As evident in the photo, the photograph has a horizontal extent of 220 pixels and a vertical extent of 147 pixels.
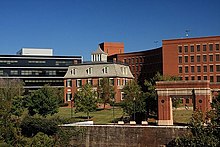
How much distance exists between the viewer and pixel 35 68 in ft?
324

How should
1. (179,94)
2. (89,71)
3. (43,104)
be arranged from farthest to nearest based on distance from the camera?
(89,71), (43,104), (179,94)

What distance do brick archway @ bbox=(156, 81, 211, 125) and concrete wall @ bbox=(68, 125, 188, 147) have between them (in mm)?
6345

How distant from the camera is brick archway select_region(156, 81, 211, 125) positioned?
4062 cm

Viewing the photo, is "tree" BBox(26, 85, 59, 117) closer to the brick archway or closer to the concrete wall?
the concrete wall

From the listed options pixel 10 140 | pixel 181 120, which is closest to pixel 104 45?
pixel 181 120

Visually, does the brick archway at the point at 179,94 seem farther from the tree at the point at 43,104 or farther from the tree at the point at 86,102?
the tree at the point at 43,104

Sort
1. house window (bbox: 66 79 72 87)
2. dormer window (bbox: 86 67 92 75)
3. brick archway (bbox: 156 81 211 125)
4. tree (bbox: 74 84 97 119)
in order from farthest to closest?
house window (bbox: 66 79 72 87) < dormer window (bbox: 86 67 92 75) < tree (bbox: 74 84 97 119) < brick archway (bbox: 156 81 211 125)

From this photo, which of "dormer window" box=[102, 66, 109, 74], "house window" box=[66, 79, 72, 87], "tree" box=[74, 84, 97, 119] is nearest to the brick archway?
"tree" box=[74, 84, 97, 119]

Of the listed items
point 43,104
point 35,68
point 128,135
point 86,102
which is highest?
point 35,68

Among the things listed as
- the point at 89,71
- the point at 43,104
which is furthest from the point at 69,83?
the point at 43,104

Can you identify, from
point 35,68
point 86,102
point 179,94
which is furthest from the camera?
point 35,68

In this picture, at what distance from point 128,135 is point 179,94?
9348mm

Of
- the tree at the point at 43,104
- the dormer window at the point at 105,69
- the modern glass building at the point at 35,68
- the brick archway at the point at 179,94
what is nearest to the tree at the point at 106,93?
the dormer window at the point at 105,69

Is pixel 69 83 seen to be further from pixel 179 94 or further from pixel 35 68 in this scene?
pixel 179 94
